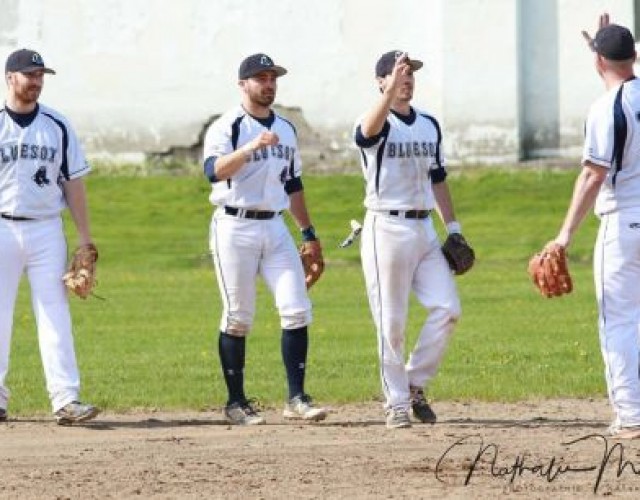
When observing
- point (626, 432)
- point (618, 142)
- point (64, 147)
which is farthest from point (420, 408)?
point (64, 147)

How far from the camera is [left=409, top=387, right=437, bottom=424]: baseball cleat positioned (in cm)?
1199

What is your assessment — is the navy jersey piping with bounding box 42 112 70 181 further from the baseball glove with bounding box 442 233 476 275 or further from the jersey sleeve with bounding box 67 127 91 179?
the baseball glove with bounding box 442 233 476 275

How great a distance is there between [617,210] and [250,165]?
2336 mm

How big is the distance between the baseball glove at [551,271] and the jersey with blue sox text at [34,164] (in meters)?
2.89

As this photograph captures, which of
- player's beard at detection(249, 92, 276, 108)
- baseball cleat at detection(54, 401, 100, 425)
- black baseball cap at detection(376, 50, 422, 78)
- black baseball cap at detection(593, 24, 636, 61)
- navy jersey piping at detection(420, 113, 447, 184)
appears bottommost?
baseball cleat at detection(54, 401, 100, 425)

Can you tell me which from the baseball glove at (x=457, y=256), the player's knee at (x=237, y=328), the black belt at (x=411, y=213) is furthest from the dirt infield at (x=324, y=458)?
the black belt at (x=411, y=213)

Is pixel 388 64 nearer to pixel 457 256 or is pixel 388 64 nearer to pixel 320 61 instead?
pixel 457 256

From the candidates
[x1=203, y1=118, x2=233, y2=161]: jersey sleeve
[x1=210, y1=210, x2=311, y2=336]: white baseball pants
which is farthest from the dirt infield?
[x1=203, y1=118, x2=233, y2=161]: jersey sleeve

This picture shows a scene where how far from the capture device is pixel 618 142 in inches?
423

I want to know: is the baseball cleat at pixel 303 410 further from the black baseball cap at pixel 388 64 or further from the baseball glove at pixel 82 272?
the black baseball cap at pixel 388 64

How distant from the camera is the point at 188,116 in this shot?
111ft

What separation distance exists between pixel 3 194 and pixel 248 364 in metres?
4.09

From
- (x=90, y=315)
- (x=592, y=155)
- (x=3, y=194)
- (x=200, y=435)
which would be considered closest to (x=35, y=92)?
(x=3, y=194)

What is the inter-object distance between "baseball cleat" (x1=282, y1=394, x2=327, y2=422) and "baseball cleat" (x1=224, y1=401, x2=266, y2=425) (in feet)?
0.57
